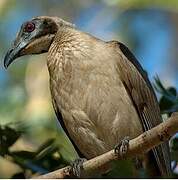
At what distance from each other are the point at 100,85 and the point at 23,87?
2.95 meters

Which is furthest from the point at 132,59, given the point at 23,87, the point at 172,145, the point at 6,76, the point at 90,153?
the point at 6,76

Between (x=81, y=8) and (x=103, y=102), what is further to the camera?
(x=81, y=8)

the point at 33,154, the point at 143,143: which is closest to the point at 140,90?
the point at 33,154

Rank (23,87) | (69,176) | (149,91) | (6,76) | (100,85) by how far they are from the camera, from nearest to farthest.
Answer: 1. (69,176)
2. (100,85)
3. (149,91)
4. (23,87)
5. (6,76)

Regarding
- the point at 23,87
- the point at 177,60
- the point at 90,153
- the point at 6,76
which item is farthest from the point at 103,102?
the point at 177,60

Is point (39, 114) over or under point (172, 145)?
under

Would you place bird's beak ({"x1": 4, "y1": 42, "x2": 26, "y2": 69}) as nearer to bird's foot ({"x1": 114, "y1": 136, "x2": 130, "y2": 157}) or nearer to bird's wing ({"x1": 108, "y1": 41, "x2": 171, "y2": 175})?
bird's wing ({"x1": 108, "y1": 41, "x2": 171, "y2": 175})

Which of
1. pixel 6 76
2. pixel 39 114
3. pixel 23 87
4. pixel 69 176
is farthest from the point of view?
pixel 6 76

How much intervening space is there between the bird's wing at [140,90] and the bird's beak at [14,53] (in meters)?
0.70

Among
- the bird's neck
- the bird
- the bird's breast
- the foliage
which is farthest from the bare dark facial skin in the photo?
the foliage

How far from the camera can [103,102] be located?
15.3 feet

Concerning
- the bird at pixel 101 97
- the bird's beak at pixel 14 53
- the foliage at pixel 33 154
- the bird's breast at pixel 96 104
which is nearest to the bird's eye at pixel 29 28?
the bird's beak at pixel 14 53

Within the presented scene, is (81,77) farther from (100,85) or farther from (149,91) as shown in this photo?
(149,91)

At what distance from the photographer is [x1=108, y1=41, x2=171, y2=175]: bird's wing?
471 centimetres
